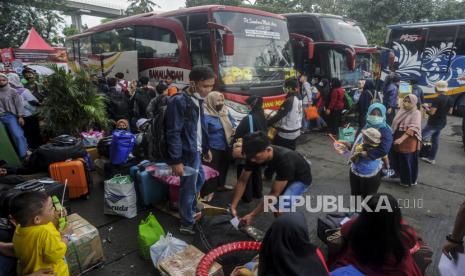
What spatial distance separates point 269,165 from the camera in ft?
9.75

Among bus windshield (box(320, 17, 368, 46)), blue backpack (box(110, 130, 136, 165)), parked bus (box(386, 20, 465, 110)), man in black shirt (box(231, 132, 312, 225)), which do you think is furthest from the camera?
parked bus (box(386, 20, 465, 110))

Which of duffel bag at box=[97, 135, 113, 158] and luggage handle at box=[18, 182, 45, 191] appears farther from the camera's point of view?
duffel bag at box=[97, 135, 113, 158]

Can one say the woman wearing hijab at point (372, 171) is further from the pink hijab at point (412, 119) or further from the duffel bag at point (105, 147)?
the duffel bag at point (105, 147)

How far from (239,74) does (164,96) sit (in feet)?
5.26

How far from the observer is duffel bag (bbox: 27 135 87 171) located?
424 centimetres

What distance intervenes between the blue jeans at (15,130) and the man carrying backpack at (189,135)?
3650mm

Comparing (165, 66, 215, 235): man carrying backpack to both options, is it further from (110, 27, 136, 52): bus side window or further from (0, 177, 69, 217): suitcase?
(110, 27, 136, 52): bus side window

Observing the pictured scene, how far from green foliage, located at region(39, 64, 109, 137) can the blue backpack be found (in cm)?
142

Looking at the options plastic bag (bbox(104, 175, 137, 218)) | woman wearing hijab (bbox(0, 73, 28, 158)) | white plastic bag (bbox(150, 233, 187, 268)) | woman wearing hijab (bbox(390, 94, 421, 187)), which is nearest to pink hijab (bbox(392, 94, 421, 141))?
woman wearing hijab (bbox(390, 94, 421, 187))

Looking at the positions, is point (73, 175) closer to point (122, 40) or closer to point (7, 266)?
point (7, 266)

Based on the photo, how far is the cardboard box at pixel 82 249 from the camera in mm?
2773

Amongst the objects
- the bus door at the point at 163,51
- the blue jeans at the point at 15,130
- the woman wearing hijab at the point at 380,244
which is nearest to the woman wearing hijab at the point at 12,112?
the blue jeans at the point at 15,130

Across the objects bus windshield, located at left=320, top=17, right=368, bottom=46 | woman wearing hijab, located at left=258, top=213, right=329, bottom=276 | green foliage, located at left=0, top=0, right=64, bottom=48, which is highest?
green foliage, located at left=0, top=0, right=64, bottom=48

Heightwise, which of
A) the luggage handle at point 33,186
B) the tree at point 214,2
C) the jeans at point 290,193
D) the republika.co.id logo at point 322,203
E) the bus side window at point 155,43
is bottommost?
the republika.co.id logo at point 322,203
